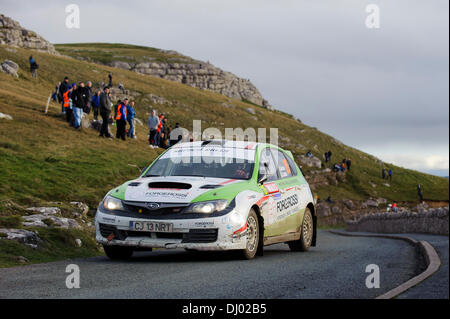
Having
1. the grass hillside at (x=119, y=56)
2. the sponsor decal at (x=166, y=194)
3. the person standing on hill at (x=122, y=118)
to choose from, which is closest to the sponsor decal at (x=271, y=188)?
Answer: the sponsor decal at (x=166, y=194)

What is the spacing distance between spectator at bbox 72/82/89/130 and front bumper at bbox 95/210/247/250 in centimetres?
1857

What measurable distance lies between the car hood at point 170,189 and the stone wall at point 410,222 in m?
16.4

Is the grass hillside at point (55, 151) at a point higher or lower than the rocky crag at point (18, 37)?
lower

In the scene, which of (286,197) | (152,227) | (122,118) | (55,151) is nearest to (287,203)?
(286,197)

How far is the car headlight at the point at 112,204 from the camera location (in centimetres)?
938

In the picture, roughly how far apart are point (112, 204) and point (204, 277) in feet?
8.11

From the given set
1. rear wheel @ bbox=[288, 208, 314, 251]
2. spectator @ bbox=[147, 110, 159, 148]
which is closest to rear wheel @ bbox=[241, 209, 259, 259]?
rear wheel @ bbox=[288, 208, 314, 251]

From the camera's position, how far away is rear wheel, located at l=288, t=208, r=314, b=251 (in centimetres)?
1225

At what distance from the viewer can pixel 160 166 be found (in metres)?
11.0

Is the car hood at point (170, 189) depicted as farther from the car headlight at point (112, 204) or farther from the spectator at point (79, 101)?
the spectator at point (79, 101)

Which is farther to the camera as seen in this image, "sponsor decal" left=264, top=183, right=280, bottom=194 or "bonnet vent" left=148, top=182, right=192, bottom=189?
"sponsor decal" left=264, top=183, right=280, bottom=194

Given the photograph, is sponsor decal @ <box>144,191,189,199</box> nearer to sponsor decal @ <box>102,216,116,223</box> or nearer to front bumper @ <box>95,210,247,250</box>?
front bumper @ <box>95,210,247,250</box>
